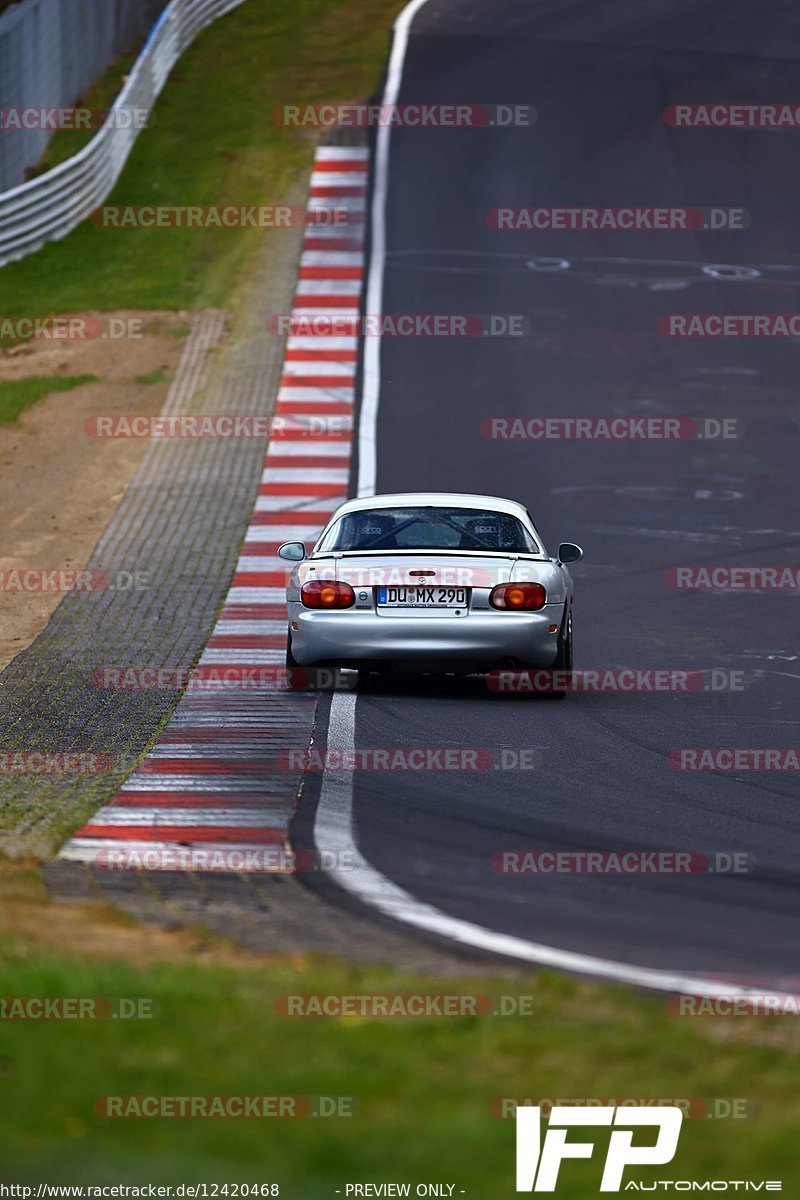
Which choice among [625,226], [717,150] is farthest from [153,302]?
[717,150]

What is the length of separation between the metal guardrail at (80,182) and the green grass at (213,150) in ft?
0.83

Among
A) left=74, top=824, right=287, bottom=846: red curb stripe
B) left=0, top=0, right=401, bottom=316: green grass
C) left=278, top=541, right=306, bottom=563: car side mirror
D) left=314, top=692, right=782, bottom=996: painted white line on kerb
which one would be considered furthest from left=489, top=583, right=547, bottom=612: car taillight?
left=0, top=0, right=401, bottom=316: green grass

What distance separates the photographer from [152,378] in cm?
2344

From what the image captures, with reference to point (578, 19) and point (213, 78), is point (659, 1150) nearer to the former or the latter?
point (213, 78)

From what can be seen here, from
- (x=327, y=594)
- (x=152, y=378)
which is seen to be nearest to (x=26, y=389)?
(x=152, y=378)

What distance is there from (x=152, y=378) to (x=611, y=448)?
6.48 meters

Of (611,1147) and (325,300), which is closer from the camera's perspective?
(611,1147)

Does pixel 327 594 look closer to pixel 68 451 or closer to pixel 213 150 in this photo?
pixel 68 451

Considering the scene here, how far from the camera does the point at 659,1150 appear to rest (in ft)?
13.3

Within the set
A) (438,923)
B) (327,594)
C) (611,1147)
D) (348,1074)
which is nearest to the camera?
(611,1147)

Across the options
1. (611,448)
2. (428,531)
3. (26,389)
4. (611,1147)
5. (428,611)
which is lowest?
(611,448)

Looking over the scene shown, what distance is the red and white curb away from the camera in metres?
7.50

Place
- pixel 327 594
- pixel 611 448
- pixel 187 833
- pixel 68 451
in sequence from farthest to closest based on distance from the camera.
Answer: pixel 68 451 → pixel 611 448 → pixel 327 594 → pixel 187 833

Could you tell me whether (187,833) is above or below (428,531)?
below
